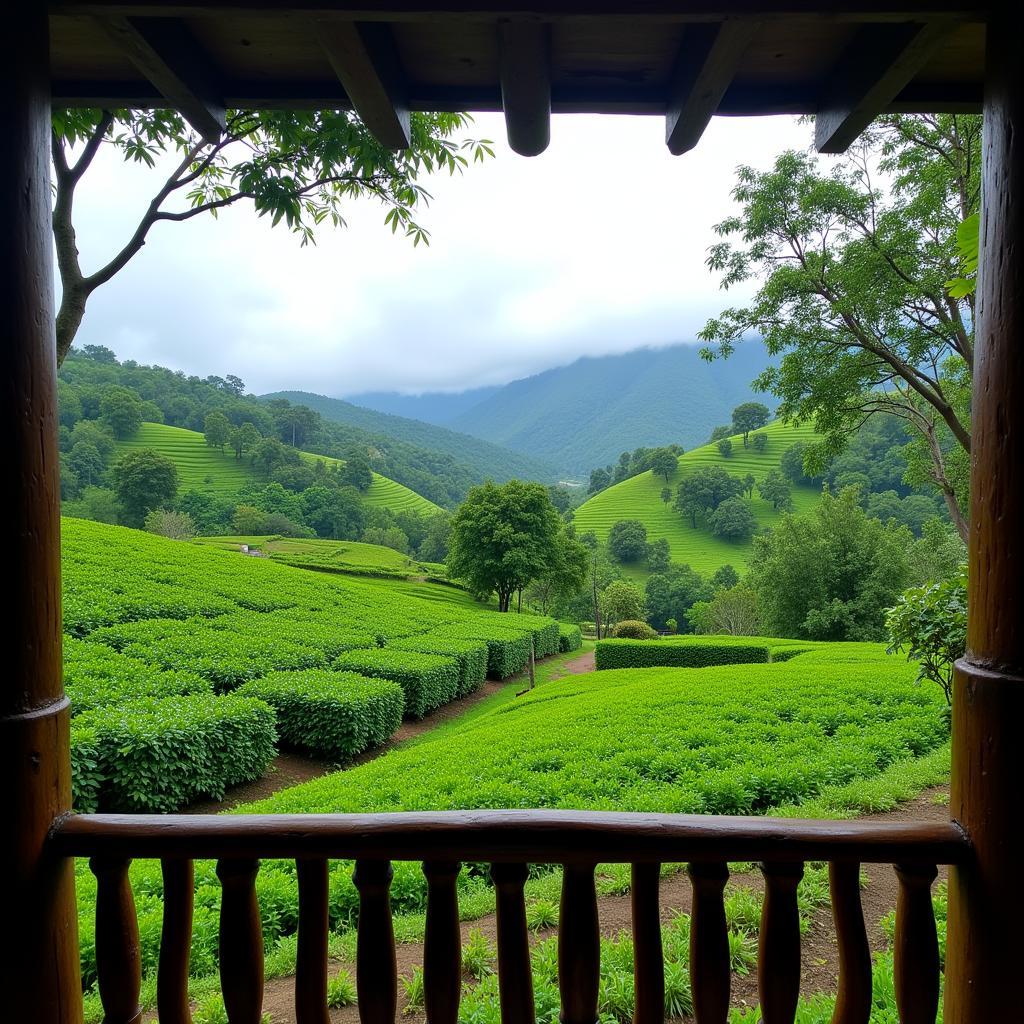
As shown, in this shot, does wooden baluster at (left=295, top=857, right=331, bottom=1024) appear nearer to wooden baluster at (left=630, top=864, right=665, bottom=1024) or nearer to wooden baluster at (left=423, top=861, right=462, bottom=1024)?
wooden baluster at (left=423, top=861, right=462, bottom=1024)

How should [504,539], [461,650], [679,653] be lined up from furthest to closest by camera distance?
[504,539] < [679,653] < [461,650]

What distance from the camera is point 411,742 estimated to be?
40.2 ft

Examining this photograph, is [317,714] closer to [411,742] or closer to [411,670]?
[411,742]

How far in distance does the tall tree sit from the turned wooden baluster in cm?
1280

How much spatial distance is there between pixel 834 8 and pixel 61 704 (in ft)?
7.59

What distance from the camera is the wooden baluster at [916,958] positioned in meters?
1.47

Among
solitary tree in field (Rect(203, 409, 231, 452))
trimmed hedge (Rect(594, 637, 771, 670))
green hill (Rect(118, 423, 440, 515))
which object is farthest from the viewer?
solitary tree in field (Rect(203, 409, 231, 452))

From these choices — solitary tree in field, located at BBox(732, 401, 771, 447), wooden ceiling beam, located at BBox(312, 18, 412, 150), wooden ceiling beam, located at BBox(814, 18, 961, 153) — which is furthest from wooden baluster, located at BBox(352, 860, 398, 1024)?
solitary tree in field, located at BBox(732, 401, 771, 447)

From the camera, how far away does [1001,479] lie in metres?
1.38

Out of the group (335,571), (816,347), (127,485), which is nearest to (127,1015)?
(816,347)

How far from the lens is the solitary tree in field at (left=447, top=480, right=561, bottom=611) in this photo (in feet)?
114

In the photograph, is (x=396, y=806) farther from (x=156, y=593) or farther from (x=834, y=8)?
(x=156, y=593)

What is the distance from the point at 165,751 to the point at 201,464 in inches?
2778

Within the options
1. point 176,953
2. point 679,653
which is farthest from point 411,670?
point 679,653
